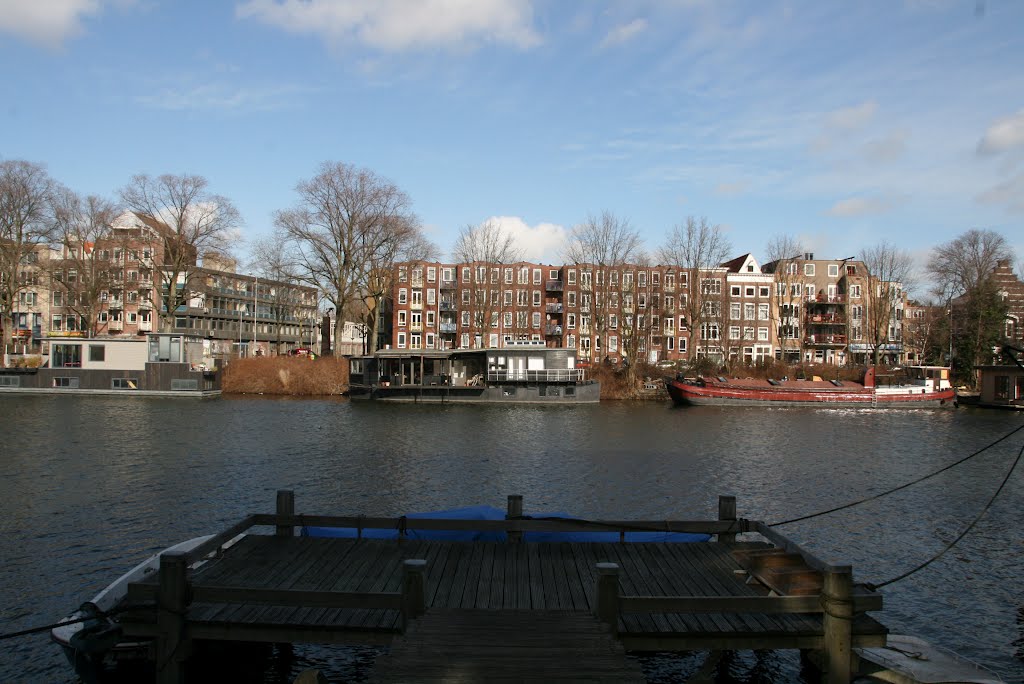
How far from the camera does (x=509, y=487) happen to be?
1001 inches

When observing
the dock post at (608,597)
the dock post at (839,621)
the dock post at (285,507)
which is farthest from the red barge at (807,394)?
the dock post at (608,597)

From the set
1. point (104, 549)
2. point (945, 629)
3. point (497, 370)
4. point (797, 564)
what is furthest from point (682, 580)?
point (497, 370)

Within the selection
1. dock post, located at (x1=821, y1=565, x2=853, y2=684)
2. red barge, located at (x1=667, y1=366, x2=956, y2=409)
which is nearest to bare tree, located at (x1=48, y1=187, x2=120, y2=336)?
red barge, located at (x1=667, y1=366, x2=956, y2=409)

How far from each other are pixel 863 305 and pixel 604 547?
298 ft

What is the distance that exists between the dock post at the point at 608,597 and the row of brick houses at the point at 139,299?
75132 millimetres

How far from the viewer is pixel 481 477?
2736 cm

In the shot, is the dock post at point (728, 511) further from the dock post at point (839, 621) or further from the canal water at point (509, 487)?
the dock post at point (839, 621)

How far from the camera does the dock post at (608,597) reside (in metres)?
8.92

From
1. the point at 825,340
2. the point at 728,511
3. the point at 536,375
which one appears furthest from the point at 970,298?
the point at 728,511

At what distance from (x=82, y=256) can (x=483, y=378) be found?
51185 millimetres

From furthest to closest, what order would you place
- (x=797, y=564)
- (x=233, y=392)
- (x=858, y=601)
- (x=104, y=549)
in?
(x=233, y=392), (x=104, y=549), (x=797, y=564), (x=858, y=601)

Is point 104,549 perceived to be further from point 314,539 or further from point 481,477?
point 481,477

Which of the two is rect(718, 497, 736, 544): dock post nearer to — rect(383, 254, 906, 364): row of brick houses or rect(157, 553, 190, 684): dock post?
rect(157, 553, 190, 684): dock post

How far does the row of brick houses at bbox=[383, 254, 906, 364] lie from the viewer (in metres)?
85.3
